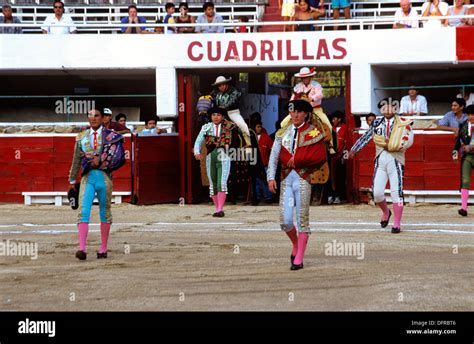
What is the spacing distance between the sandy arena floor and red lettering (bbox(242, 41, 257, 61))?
434cm

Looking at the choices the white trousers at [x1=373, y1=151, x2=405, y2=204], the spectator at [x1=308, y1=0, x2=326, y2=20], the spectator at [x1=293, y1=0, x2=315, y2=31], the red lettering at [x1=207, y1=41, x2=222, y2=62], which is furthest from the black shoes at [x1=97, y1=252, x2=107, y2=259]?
the spectator at [x1=308, y1=0, x2=326, y2=20]

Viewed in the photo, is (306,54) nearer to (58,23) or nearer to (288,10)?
(288,10)

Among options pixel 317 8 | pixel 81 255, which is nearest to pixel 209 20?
pixel 317 8

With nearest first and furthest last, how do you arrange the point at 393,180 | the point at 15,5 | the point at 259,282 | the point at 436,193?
the point at 259,282 → the point at 393,180 → the point at 436,193 → the point at 15,5

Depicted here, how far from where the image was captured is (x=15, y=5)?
24.8m

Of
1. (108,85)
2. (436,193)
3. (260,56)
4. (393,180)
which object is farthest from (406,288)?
(108,85)

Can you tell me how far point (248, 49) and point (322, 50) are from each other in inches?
50.2

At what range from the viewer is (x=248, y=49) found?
21109 mm

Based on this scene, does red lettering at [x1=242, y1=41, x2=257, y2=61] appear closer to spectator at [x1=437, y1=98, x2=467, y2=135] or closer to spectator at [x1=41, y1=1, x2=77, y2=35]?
spectator at [x1=41, y1=1, x2=77, y2=35]

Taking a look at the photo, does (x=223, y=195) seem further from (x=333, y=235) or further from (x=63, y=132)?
(x=63, y=132)

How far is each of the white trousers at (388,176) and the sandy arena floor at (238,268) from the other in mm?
483

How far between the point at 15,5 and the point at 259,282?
15.2 m

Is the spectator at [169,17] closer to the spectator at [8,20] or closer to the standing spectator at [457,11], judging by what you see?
the spectator at [8,20]

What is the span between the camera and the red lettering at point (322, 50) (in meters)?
20.9
